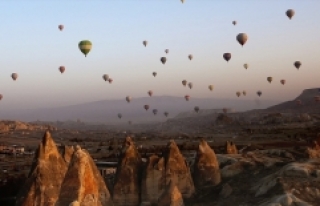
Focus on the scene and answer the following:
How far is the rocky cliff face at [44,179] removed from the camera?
18.4 m

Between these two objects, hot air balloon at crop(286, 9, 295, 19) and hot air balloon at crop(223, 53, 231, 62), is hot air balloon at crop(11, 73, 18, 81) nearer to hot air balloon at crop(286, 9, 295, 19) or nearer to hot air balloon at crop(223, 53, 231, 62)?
hot air balloon at crop(223, 53, 231, 62)

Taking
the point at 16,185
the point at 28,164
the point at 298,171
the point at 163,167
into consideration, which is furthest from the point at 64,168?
the point at 28,164

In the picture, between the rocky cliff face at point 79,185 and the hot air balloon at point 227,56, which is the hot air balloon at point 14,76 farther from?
the rocky cliff face at point 79,185

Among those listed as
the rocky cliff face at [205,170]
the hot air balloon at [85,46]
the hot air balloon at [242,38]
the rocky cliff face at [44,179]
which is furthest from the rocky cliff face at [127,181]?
the hot air balloon at [242,38]

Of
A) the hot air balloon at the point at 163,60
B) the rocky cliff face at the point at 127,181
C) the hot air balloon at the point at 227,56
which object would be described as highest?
the hot air balloon at the point at 163,60

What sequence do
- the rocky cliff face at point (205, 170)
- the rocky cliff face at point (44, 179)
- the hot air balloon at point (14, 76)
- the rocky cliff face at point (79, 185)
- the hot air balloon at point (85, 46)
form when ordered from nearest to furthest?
the rocky cliff face at point (79, 185), the rocky cliff face at point (44, 179), the rocky cliff face at point (205, 170), the hot air balloon at point (85, 46), the hot air balloon at point (14, 76)

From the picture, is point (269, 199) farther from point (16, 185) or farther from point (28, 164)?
point (28, 164)

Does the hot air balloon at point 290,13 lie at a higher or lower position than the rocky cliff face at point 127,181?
higher

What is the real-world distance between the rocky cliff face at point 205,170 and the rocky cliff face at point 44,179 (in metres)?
8.17

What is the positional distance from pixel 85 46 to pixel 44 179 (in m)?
40.2

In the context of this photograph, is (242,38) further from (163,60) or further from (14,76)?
(14,76)

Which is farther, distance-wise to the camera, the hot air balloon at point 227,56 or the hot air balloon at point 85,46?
the hot air balloon at point 227,56

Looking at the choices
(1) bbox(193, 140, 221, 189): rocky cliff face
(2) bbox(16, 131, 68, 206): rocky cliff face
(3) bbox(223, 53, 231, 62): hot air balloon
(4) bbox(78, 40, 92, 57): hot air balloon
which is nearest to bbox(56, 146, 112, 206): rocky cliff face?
(2) bbox(16, 131, 68, 206): rocky cliff face

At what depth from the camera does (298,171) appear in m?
21.6
